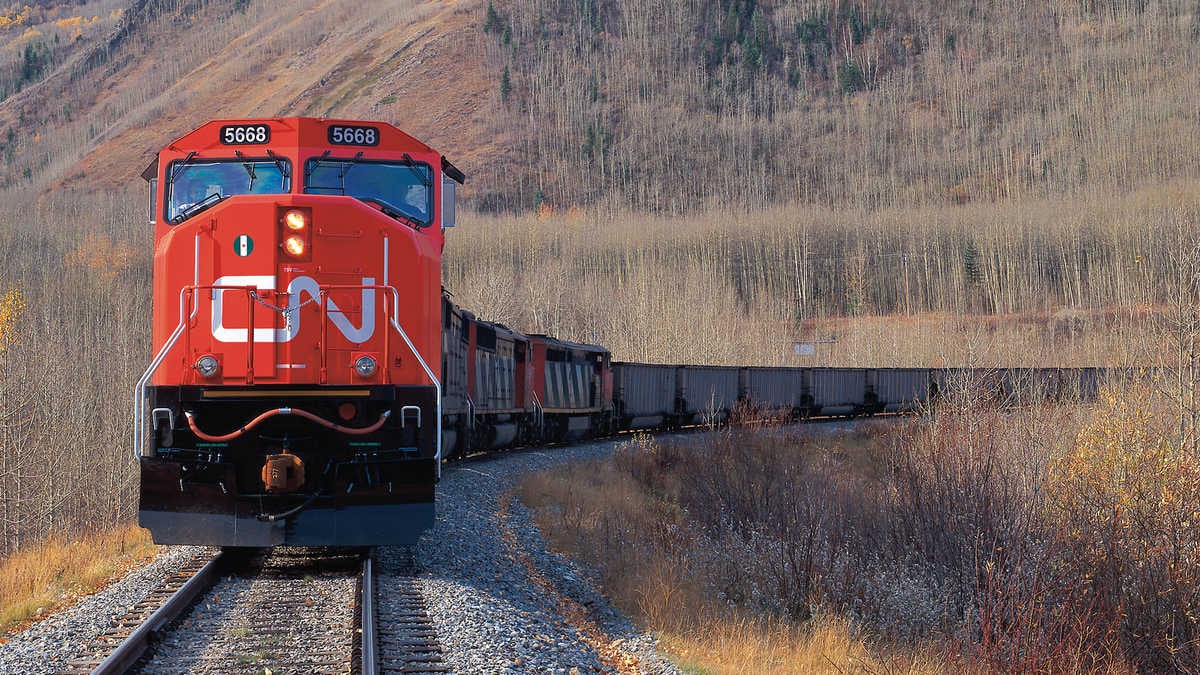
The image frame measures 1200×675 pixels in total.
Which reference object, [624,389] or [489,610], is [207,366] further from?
[624,389]

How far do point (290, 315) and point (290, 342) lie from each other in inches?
10.3

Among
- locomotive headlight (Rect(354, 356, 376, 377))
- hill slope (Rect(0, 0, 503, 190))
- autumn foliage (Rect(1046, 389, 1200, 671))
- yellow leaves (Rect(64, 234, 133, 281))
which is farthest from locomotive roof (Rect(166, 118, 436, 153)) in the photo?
hill slope (Rect(0, 0, 503, 190))

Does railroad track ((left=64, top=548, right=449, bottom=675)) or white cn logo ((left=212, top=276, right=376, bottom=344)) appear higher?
white cn logo ((left=212, top=276, right=376, bottom=344))

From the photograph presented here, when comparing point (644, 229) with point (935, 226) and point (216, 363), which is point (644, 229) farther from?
point (216, 363)

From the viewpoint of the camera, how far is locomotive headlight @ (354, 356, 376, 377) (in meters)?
9.45

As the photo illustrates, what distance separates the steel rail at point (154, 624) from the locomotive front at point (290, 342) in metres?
0.47

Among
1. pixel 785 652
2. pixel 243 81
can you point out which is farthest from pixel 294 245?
pixel 243 81

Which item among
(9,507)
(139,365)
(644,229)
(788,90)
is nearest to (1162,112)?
(788,90)

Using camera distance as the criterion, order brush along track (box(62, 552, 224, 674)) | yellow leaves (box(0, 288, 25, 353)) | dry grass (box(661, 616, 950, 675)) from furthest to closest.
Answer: yellow leaves (box(0, 288, 25, 353))
dry grass (box(661, 616, 950, 675))
brush along track (box(62, 552, 224, 674))

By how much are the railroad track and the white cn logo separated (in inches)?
85.7

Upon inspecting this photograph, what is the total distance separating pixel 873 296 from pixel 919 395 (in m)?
47.5

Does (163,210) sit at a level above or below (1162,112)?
below

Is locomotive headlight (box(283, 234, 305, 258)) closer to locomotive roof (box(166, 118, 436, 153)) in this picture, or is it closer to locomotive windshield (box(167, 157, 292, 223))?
locomotive windshield (box(167, 157, 292, 223))

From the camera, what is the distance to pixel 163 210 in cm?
1021
